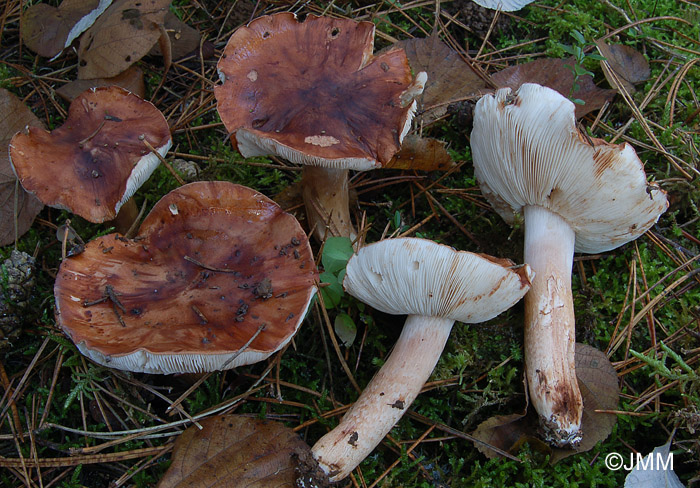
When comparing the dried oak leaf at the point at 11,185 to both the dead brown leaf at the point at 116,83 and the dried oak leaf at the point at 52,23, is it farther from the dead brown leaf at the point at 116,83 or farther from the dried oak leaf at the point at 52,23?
the dried oak leaf at the point at 52,23

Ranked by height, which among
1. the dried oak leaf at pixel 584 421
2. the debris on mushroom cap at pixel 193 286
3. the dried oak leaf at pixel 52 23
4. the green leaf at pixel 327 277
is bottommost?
the dried oak leaf at pixel 584 421

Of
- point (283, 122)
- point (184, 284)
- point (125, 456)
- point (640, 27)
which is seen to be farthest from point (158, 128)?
point (640, 27)

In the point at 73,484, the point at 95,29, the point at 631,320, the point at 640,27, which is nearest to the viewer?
the point at 73,484

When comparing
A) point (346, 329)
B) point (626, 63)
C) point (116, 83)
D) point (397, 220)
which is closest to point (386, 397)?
point (346, 329)

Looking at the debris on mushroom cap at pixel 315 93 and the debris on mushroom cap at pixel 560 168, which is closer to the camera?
the debris on mushroom cap at pixel 560 168

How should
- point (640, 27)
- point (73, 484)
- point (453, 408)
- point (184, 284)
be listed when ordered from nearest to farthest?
point (73, 484) → point (184, 284) → point (453, 408) → point (640, 27)

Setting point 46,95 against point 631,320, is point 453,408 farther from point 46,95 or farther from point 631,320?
point 46,95

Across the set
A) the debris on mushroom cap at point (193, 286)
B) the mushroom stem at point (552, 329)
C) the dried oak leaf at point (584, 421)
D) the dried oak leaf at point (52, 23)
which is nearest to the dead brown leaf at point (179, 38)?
the dried oak leaf at point (52, 23)
